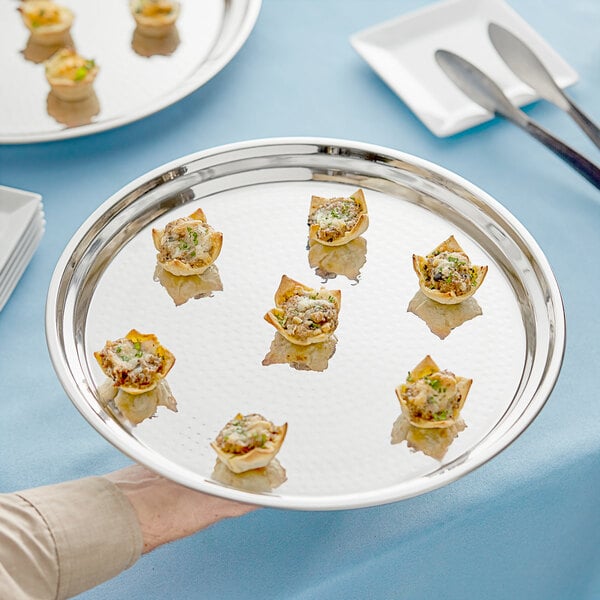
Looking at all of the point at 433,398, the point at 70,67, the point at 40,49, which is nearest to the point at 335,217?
the point at 433,398

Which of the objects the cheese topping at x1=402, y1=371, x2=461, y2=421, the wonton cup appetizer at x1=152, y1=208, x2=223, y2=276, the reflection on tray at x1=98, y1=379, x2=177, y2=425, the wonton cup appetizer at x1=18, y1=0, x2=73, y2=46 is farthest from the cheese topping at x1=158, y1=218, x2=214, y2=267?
the wonton cup appetizer at x1=18, y1=0, x2=73, y2=46

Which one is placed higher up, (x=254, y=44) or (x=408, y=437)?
(x=254, y=44)

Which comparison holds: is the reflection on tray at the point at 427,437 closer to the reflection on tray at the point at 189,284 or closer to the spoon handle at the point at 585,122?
the reflection on tray at the point at 189,284

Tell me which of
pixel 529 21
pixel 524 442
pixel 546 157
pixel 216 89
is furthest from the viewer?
pixel 529 21

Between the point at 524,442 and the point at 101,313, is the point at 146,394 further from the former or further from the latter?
the point at 524,442

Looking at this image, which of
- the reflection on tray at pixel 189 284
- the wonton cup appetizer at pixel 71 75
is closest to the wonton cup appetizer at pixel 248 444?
the reflection on tray at pixel 189 284

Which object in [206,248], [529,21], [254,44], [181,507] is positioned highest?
[529,21]

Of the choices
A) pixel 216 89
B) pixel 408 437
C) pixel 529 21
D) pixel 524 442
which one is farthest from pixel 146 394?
pixel 529 21
